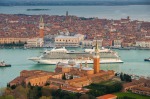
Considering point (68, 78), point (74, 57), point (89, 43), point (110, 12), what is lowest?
point (68, 78)

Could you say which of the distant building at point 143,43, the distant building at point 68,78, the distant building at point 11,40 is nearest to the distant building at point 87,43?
the distant building at point 143,43

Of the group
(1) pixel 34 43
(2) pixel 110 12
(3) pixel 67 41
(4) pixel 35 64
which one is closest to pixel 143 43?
(3) pixel 67 41

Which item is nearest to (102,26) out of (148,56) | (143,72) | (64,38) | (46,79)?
(64,38)

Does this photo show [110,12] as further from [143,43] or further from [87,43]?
[143,43]

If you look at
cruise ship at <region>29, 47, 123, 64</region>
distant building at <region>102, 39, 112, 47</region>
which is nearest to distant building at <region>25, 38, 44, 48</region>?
distant building at <region>102, 39, 112, 47</region>

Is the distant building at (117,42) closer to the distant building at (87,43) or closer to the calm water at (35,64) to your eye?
the distant building at (87,43)

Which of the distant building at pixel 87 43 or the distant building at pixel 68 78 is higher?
the distant building at pixel 87 43

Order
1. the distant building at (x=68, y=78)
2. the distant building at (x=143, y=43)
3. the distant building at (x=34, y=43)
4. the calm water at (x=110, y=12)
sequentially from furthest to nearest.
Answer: the calm water at (x=110, y=12)
the distant building at (x=34, y=43)
the distant building at (x=143, y=43)
the distant building at (x=68, y=78)

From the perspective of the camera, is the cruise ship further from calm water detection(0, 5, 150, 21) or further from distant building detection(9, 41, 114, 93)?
calm water detection(0, 5, 150, 21)

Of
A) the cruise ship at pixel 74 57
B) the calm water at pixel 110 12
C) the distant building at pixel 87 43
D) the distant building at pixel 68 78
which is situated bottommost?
the distant building at pixel 68 78
